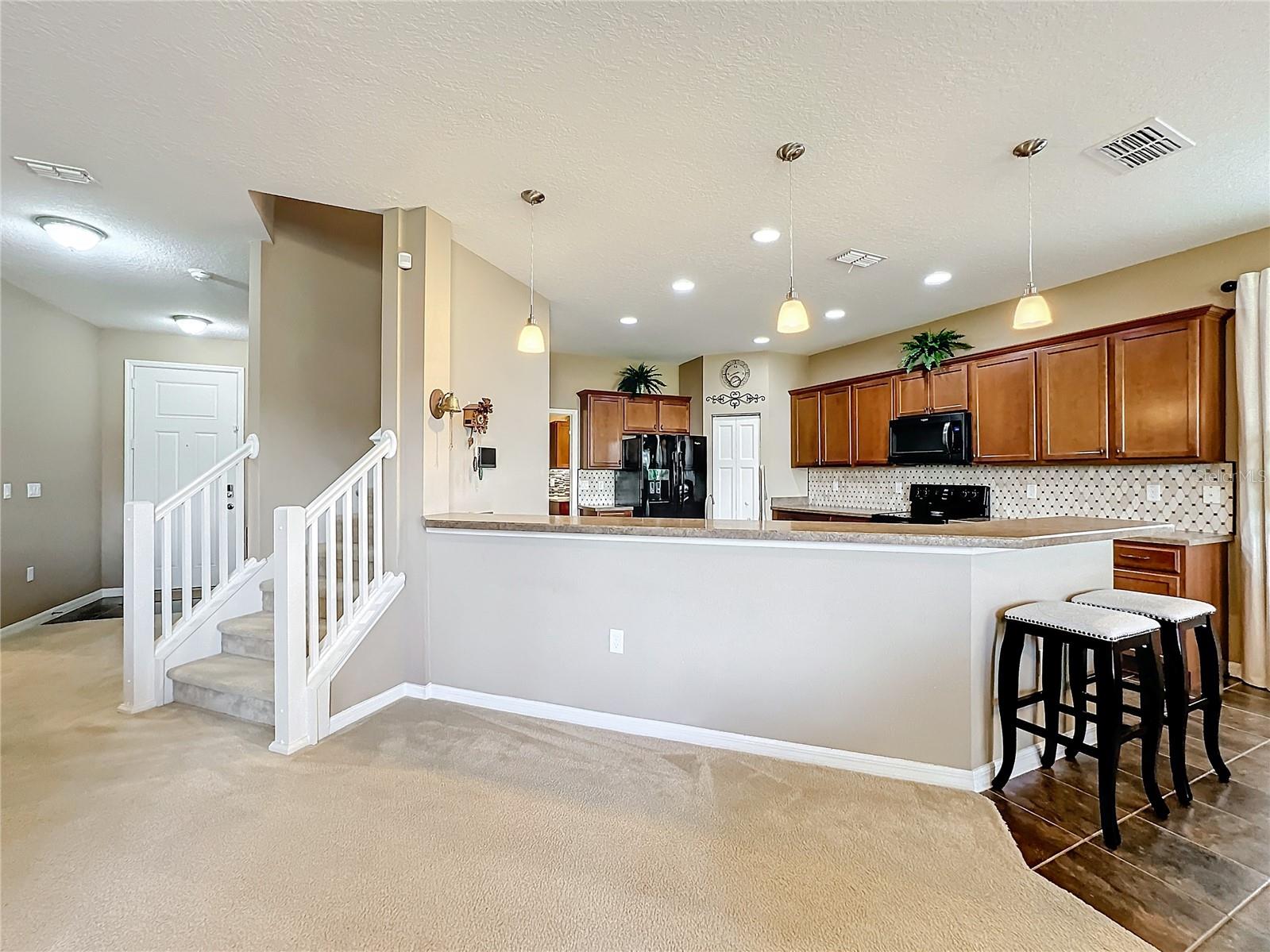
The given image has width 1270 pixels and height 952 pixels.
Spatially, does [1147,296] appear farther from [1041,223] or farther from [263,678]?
[263,678]

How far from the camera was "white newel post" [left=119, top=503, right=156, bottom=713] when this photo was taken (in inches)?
115

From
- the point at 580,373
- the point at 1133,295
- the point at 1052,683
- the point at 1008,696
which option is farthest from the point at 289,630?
the point at 1133,295

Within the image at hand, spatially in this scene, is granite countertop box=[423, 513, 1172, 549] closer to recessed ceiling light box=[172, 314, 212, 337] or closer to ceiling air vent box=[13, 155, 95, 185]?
ceiling air vent box=[13, 155, 95, 185]

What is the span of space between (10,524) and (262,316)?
2909 millimetres

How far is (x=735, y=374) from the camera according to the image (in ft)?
22.3

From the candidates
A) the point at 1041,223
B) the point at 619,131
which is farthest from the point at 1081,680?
the point at 619,131

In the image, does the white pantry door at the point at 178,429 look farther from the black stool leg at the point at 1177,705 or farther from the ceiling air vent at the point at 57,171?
the black stool leg at the point at 1177,705

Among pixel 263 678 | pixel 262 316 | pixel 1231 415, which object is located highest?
pixel 262 316

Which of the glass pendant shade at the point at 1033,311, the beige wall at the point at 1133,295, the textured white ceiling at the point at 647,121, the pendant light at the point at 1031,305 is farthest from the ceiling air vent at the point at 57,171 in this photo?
the beige wall at the point at 1133,295

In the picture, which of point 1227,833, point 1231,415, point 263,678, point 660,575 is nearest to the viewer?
point 1227,833

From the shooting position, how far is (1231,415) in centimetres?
344

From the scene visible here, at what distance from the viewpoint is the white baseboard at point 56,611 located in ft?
14.4

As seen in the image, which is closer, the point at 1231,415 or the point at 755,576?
the point at 755,576

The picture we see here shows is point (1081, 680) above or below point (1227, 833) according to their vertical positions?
above
